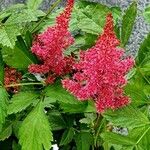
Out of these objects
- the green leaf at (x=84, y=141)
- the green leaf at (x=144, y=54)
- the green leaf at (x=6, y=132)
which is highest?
the green leaf at (x=144, y=54)

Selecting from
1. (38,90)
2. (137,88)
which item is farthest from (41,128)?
(137,88)

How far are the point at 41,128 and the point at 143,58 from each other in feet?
1.00

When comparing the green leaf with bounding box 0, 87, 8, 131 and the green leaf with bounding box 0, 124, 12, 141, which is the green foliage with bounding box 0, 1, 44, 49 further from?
the green leaf with bounding box 0, 124, 12, 141

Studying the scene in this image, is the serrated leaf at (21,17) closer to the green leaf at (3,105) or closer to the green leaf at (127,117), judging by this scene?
the green leaf at (3,105)

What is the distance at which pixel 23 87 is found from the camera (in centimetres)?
129

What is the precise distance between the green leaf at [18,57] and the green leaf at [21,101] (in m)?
0.08

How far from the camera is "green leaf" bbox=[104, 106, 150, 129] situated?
1143mm

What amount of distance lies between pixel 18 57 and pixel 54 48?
12cm

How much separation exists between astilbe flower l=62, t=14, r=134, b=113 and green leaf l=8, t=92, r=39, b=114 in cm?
11


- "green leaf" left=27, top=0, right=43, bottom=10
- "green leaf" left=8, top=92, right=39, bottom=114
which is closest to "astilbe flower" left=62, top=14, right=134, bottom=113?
"green leaf" left=8, top=92, right=39, bottom=114

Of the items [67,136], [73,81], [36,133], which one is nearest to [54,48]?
[73,81]

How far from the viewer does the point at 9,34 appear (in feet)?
3.94

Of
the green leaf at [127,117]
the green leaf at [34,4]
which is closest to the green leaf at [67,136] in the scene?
the green leaf at [127,117]

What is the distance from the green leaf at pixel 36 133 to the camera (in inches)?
46.0
